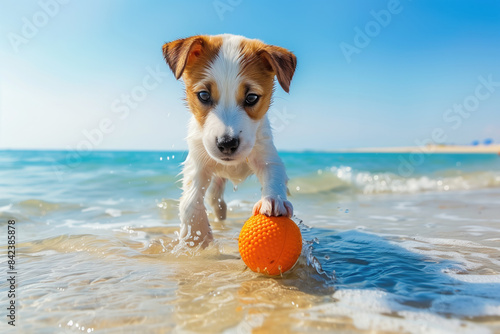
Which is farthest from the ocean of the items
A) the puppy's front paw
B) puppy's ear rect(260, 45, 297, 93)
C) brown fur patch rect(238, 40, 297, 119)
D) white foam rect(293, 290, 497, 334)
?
puppy's ear rect(260, 45, 297, 93)

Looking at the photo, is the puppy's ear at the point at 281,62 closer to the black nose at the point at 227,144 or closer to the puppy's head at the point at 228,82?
the puppy's head at the point at 228,82

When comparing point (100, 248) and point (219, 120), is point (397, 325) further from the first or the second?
point (100, 248)

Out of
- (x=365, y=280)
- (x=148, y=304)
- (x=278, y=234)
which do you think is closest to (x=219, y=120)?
(x=278, y=234)

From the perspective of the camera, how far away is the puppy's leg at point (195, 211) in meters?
3.63

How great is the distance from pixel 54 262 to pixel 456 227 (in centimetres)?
440

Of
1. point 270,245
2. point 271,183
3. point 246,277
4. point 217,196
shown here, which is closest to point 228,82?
point 271,183

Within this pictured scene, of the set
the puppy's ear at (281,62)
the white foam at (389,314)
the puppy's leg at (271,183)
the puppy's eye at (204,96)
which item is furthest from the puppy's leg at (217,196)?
the white foam at (389,314)

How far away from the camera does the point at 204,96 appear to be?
3102mm

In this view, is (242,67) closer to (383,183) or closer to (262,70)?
(262,70)

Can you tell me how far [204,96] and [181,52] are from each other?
16.1 inches

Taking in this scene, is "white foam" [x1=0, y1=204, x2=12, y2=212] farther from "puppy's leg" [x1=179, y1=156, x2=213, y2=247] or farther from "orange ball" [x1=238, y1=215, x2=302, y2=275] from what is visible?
"orange ball" [x1=238, y1=215, x2=302, y2=275]

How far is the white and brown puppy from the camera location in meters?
2.91

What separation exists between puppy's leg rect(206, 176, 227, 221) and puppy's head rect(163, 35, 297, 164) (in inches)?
69.0

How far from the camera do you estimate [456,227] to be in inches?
186
